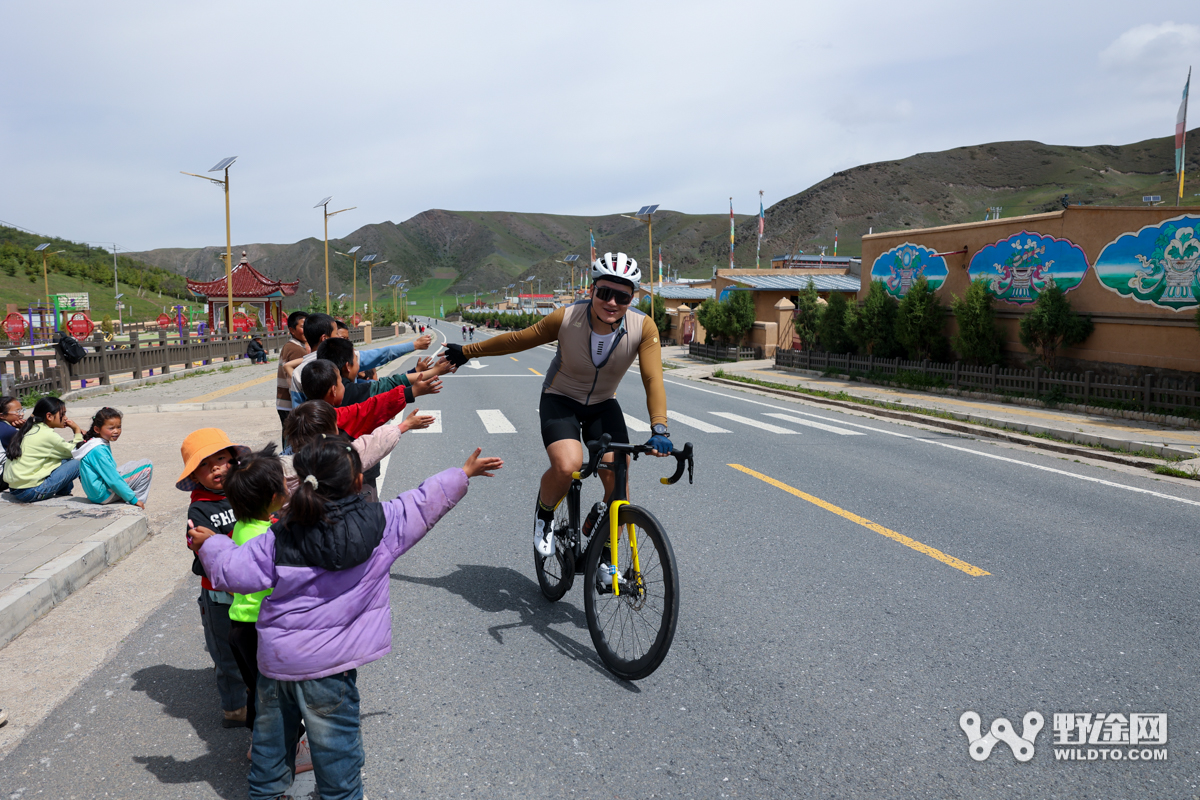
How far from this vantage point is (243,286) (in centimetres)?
6278

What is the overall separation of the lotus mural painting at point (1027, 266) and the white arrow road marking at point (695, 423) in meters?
9.97

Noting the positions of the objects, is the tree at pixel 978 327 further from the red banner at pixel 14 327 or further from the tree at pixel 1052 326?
the red banner at pixel 14 327

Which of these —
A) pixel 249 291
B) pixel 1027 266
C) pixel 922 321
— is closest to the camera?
pixel 1027 266

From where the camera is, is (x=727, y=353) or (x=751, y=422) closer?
(x=751, y=422)

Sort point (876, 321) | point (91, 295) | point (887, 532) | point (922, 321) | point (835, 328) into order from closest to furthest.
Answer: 1. point (887, 532)
2. point (922, 321)
3. point (876, 321)
4. point (835, 328)
5. point (91, 295)

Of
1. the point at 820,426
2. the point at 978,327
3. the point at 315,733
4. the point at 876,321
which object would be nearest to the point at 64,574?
the point at 315,733

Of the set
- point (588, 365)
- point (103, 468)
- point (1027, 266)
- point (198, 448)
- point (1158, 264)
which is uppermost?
point (1027, 266)

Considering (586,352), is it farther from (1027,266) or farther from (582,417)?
(1027,266)

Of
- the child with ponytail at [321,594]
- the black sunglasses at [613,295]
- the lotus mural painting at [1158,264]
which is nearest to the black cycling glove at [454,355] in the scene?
the black sunglasses at [613,295]

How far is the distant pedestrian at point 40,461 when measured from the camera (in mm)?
6719

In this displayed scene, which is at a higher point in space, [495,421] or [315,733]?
[315,733]

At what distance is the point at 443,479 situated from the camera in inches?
109

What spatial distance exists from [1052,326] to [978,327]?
87.7 inches

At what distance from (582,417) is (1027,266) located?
18243 mm
